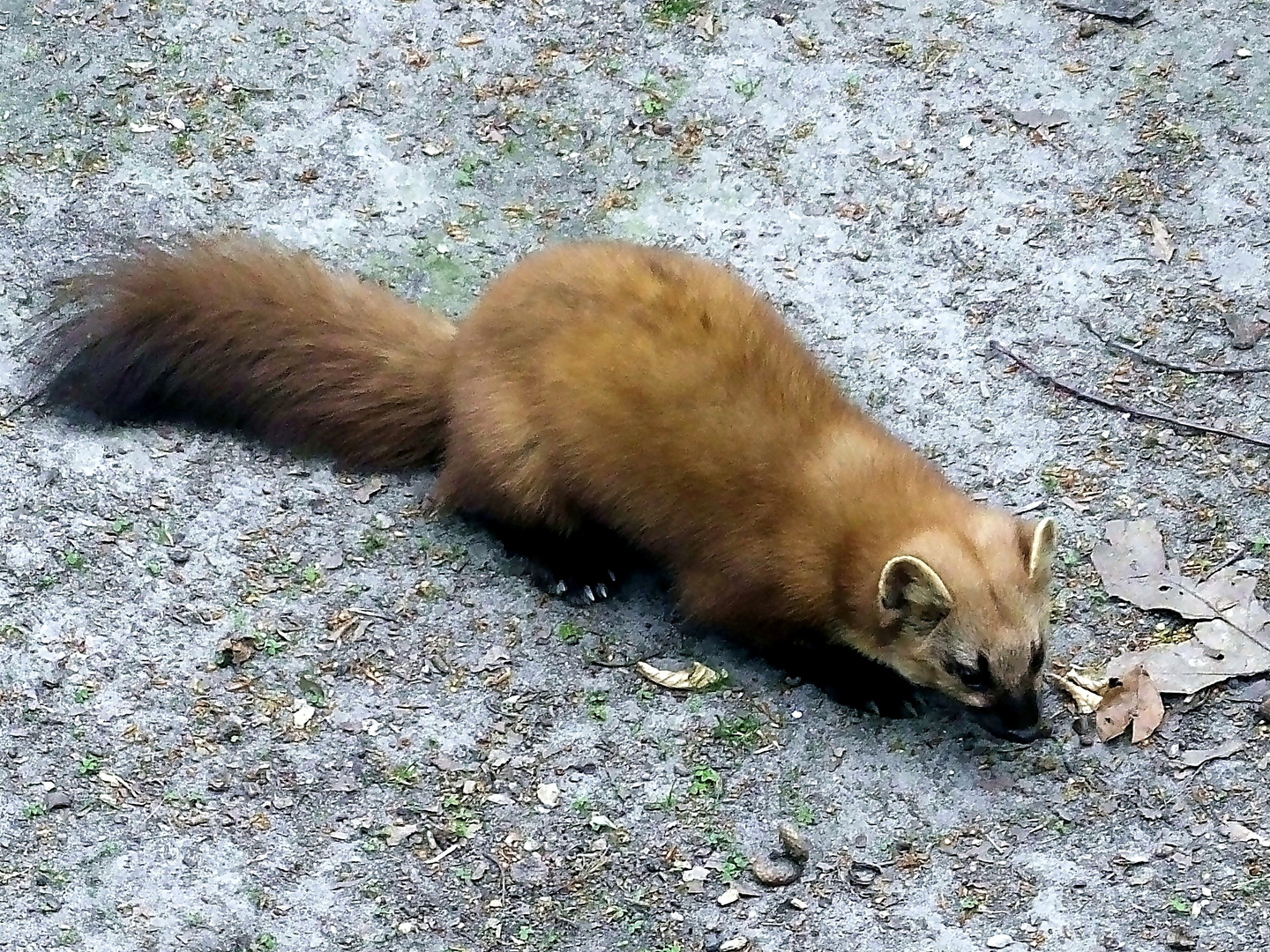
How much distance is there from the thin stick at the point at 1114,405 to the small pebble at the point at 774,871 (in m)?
2.14

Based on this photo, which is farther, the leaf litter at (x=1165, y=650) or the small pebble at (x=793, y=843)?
the leaf litter at (x=1165, y=650)

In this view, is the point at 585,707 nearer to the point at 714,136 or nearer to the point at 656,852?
the point at 656,852

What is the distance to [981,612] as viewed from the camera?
431 centimetres

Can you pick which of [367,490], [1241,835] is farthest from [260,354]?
[1241,835]

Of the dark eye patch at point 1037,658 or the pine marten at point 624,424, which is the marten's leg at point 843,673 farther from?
the dark eye patch at point 1037,658

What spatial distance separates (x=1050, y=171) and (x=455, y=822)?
364 cm

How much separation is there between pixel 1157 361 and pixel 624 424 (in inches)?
82.7

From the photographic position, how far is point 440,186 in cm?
633

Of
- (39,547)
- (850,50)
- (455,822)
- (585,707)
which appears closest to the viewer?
(455,822)

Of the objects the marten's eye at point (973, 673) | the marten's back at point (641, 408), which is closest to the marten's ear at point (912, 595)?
the marten's eye at point (973, 673)

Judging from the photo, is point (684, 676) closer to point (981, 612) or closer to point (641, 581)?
point (641, 581)

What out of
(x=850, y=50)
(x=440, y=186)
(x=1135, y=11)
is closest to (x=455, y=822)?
(x=440, y=186)

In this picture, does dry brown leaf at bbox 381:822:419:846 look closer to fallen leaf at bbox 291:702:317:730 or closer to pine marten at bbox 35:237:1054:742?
fallen leaf at bbox 291:702:317:730

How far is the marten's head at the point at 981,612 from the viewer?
4312mm
